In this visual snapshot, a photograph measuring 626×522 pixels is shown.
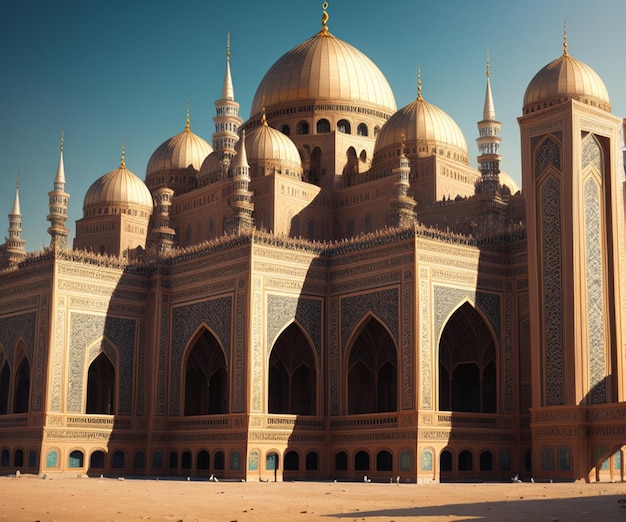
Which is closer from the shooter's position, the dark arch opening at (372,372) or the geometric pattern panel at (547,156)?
the geometric pattern panel at (547,156)

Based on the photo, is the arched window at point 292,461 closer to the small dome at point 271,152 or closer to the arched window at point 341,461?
the arched window at point 341,461

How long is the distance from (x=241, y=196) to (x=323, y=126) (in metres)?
7.98

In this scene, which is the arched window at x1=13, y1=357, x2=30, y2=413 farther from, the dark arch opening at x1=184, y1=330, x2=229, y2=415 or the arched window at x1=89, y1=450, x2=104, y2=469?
the dark arch opening at x1=184, y1=330, x2=229, y2=415

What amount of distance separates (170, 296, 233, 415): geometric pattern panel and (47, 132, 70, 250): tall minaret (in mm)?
6311

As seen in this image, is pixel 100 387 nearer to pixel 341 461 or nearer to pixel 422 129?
pixel 341 461

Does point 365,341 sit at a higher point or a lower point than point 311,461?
higher

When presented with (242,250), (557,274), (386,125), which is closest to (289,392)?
(242,250)

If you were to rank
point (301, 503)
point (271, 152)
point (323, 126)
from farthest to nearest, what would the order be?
point (323, 126) → point (271, 152) → point (301, 503)

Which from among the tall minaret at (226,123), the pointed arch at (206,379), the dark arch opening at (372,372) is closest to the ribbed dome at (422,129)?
the tall minaret at (226,123)

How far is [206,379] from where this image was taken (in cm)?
2855

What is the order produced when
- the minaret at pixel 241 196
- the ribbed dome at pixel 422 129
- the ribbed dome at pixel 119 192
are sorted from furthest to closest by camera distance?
the ribbed dome at pixel 119 192 → the ribbed dome at pixel 422 129 → the minaret at pixel 241 196

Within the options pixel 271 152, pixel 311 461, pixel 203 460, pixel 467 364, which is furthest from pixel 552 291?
pixel 271 152

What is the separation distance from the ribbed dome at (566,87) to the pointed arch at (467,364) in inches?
212

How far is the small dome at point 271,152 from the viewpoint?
111 feet
